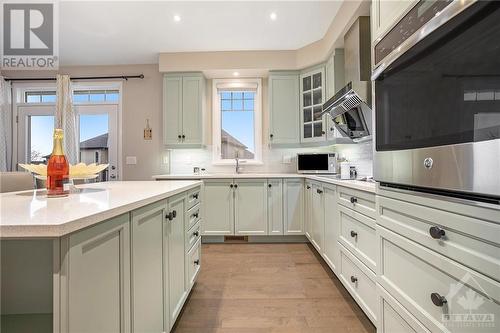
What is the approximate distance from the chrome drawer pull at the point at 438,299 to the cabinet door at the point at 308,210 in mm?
2335

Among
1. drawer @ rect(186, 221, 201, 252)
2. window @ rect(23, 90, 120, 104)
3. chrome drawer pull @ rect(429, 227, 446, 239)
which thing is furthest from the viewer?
window @ rect(23, 90, 120, 104)

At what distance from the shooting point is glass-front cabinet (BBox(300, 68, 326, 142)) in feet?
11.4

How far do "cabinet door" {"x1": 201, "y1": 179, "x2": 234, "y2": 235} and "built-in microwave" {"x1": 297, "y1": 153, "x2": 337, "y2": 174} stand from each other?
1.11 metres

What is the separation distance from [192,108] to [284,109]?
142 cm

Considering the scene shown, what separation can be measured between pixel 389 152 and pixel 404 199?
0.19m

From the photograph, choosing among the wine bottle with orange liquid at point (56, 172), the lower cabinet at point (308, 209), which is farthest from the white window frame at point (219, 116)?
the wine bottle with orange liquid at point (56, 172)

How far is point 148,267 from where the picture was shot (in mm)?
1133

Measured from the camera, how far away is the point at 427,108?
81 cm

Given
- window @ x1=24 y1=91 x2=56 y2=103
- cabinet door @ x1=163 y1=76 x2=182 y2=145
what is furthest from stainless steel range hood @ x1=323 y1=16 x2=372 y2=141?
window @ x1=24 y1=91 x2=56 y2=103

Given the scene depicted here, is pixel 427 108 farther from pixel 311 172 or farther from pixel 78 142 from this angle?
pixel 78 142

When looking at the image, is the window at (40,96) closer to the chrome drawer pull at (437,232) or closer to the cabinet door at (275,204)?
the cabinet door at (275,204)

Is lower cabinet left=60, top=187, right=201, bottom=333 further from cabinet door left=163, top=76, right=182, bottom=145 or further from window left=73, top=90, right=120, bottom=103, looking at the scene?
window left=73, top=90, right=120, bottom=103

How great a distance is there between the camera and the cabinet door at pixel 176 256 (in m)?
1.43

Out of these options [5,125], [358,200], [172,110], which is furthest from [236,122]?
[5,125]
